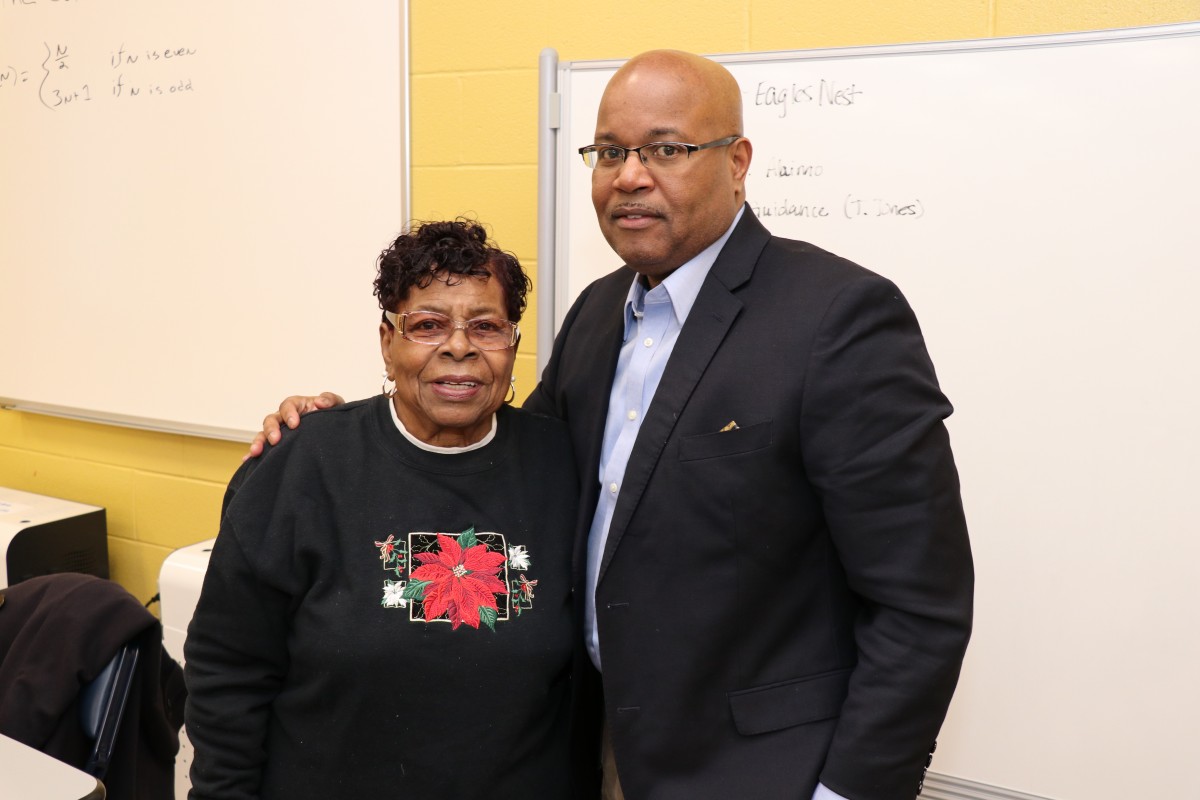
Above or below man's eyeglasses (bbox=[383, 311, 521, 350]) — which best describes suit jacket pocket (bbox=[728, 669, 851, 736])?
below

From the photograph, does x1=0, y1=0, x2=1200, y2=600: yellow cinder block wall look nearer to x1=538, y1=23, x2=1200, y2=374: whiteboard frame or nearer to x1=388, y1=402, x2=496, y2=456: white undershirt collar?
x1=538, y1=23, x2=1200, y2=374: whiteboard frame

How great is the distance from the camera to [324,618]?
49.8 inches

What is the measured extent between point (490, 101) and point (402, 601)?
1.40 meters

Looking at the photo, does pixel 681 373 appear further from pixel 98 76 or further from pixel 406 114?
pixel 98 76

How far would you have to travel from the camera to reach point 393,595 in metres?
1.28

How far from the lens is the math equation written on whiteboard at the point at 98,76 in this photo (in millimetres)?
2668

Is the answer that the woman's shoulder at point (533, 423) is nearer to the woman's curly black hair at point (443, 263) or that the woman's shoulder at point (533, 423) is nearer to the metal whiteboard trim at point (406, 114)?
the woman's curly black hair at point (443, 263)

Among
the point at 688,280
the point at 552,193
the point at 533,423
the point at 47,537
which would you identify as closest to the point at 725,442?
the point at 688,280

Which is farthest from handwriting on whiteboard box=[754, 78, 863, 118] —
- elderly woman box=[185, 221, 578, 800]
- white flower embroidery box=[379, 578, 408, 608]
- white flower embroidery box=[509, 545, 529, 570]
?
white flower embroidery box=[379, 578, 408, 608]

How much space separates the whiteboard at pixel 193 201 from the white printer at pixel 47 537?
11.4 inches

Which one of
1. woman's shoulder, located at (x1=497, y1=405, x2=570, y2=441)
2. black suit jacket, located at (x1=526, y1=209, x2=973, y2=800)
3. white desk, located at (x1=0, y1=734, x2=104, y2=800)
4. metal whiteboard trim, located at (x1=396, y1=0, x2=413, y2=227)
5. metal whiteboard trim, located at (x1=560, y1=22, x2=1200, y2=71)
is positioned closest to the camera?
black suit jacket, located at (x1=526, y1=209, x2=973, y2=800)

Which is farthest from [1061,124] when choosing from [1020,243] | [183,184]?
[183,184]

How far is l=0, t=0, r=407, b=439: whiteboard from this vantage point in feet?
8.04

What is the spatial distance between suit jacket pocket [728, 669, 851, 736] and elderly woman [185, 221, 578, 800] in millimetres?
240
